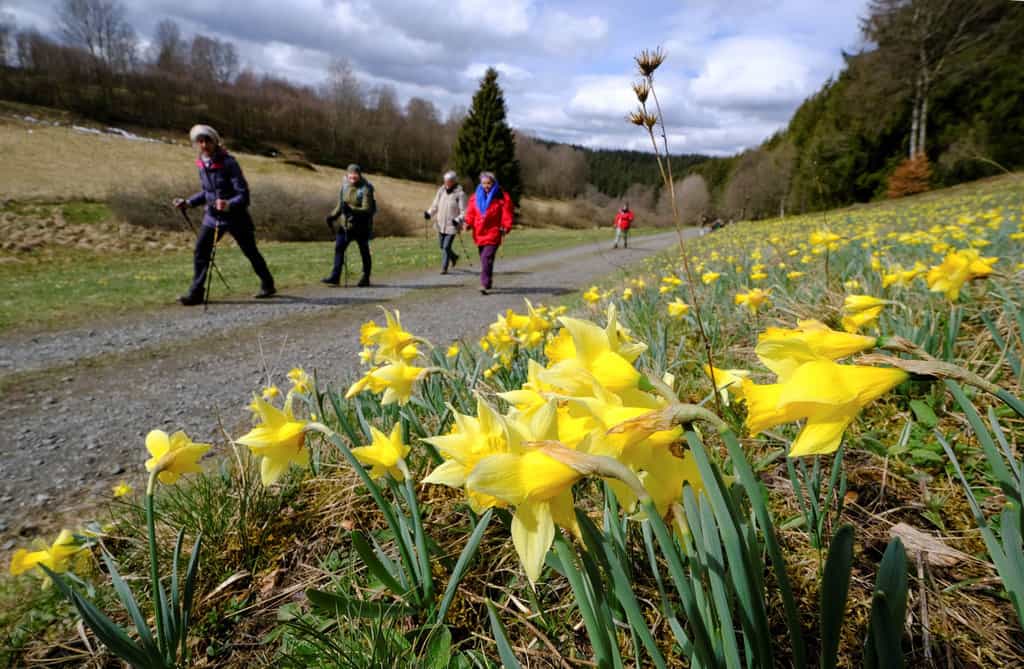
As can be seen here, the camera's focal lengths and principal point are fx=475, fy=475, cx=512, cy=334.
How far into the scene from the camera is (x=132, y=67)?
150 feet

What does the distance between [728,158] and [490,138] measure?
157 feet

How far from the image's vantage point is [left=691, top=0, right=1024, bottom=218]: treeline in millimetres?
25984

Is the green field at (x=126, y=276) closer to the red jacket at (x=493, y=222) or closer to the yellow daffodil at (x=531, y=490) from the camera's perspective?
the red jacket at (x=493, y=222)

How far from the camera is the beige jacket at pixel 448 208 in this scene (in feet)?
31.1

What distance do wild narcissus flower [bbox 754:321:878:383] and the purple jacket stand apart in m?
7.17

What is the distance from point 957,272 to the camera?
4.99 ft

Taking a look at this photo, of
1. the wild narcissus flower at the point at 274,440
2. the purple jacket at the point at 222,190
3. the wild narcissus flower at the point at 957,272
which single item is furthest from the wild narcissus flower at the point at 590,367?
the purple jacket at the point at 222,190

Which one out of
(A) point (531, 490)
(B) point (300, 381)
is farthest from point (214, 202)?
(A) point (531, 490)

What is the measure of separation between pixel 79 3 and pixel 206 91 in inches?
456

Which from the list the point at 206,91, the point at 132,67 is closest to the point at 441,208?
the point at 206,91

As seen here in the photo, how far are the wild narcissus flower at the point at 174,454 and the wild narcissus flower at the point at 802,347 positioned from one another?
4.13 feet

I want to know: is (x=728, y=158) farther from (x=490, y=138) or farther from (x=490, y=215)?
(x=490, y=215)

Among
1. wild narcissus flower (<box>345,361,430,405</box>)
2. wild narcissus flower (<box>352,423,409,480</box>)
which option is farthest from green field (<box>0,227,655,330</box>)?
wild narcissus flower (<box>352,423,409,480</box>)

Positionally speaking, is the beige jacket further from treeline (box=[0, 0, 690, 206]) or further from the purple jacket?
treeline (box=[0, 0, 690, 206])
